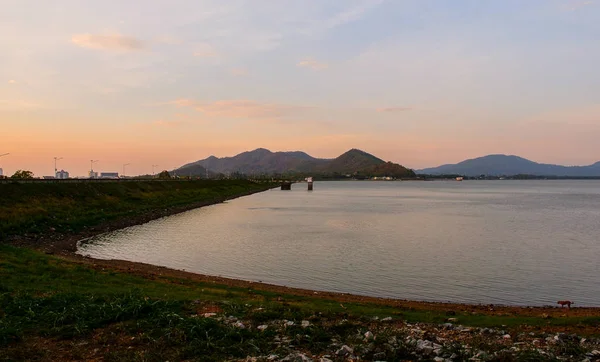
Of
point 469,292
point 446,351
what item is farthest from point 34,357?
point 469,292

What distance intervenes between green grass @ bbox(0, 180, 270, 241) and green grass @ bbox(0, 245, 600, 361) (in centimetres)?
2566

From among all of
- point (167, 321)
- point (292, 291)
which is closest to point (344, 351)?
point (167, 321)

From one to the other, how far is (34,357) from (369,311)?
985cm

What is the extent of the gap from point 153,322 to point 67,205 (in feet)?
172

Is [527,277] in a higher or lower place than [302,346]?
lower

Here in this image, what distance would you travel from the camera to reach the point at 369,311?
1602cm

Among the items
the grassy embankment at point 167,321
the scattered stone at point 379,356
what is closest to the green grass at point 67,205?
the grassy embankment at point 167,321

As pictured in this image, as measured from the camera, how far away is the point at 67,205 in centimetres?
5888

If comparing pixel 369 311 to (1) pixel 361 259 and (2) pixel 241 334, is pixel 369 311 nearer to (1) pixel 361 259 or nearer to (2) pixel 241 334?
(2) pixel 241 334

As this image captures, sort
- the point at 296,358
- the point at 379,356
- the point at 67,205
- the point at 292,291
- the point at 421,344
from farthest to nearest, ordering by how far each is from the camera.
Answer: the point at 67,205 → the point at 292,291 → the point at 421,344 → the point at 379,356 → the point at 296,358

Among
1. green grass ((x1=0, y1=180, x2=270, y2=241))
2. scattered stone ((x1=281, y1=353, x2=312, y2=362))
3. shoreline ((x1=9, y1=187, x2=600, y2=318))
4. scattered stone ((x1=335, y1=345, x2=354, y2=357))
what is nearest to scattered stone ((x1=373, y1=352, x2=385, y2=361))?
scattered stone ((x1=335, y1=345, x2=354, y2=357))

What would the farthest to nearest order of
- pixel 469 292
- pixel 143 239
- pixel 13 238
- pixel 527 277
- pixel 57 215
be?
pixel 57 215 → pixel 143 239 → pixel 13 238 → pixel 527 277 → pixel 469 292

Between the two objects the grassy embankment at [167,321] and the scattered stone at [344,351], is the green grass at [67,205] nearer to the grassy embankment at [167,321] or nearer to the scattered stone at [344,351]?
the grassy embankment at [167,321]

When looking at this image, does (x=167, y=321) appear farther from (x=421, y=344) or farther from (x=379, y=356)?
(x=421, y=344)
